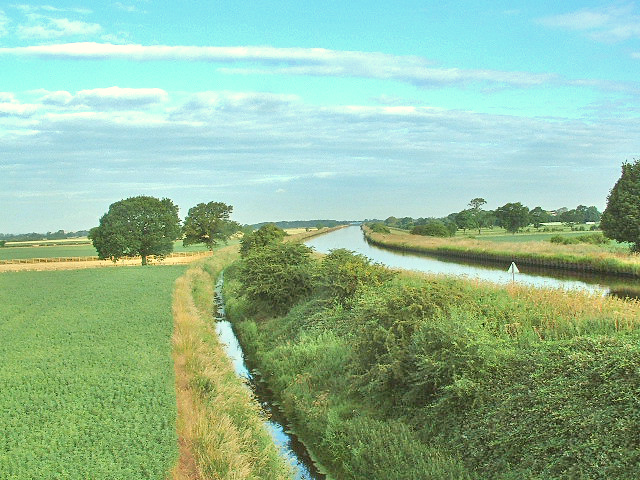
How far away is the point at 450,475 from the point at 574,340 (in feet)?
11.3

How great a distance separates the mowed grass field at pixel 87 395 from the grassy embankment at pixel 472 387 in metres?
3.73

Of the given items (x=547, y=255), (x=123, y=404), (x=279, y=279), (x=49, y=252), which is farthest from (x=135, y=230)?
(x=123, y=404)

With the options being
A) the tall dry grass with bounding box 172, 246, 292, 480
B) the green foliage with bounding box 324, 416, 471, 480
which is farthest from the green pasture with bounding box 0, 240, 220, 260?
the green foliage with bounding box 324, 416, 471, 480

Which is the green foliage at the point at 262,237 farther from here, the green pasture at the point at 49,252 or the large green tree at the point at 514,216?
the large green tree at the point at 514,216

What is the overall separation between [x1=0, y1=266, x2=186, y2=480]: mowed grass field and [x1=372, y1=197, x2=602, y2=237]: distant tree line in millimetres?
98714

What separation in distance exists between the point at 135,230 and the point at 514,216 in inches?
2853

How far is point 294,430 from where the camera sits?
14.4m

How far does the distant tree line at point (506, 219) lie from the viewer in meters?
113

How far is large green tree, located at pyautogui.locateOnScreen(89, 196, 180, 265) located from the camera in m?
68.4

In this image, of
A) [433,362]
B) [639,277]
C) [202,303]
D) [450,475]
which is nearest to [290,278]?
[202,303]

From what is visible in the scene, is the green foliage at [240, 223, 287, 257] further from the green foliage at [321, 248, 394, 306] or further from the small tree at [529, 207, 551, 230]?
the small tree at [529, 207, 551, 230]

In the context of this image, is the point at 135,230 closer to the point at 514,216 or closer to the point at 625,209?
the point at 625,209

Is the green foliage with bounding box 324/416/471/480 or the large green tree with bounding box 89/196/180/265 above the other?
the large green tree with bounding box 89/196/180/265

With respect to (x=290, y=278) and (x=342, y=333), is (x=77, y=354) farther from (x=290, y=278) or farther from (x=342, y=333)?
(x=290, y=278)
